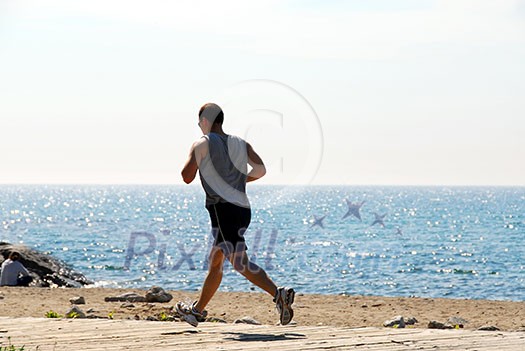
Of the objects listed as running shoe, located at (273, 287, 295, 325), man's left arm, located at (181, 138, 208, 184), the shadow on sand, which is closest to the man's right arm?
man's left arm, located at (181, 138, 208, 184)

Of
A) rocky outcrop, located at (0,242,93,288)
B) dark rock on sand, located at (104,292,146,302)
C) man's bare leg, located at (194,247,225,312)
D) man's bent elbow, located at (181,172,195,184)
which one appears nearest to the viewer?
man's bent elbow, located at (181,172,195,184)

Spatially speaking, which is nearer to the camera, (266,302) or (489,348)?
(489,348)

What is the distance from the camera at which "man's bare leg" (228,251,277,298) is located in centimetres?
765

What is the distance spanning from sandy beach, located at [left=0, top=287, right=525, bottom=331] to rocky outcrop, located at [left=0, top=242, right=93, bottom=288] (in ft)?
21.4

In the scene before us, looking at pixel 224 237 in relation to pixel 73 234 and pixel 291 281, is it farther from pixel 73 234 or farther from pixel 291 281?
pixel 73 234

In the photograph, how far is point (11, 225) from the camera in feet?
305

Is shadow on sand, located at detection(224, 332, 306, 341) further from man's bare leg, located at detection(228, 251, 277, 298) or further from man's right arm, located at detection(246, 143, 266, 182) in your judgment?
man's right arm, located at detection(246, 143, 266, 182)

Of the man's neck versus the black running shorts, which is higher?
the man's neck

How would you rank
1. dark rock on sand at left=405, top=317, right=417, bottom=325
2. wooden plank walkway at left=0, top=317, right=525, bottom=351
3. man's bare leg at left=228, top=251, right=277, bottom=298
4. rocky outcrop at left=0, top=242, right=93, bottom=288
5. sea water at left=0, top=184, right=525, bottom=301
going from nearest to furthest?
wooden plank walkway at left=0, top=317, right=525, bottom=351, man's bare leg at left=228, top=251, right=277, bottom=298, dark rock on sand at left=405, top=317, right=417, bottom=325, rocky outcrop at left=0, top=242, right=93, bottom=288, sea water at left=0, top=184, right=525, bottom=301

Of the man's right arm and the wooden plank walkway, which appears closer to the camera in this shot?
the wooden plank walkway

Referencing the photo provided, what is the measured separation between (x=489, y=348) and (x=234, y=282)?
27.0 metres

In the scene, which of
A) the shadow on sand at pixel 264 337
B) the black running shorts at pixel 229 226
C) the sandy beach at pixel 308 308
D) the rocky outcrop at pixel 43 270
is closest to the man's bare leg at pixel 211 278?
the black running shorts at pixel 229 226

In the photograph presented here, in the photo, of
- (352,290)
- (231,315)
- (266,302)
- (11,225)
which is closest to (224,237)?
(231,315)

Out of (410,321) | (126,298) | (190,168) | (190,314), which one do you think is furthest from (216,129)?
(126,298)
